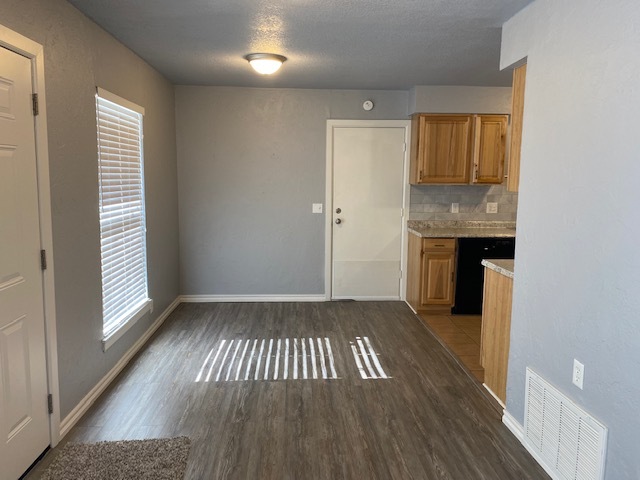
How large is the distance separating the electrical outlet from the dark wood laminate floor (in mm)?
573

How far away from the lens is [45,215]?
246cm

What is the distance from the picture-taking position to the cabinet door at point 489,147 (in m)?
5.24

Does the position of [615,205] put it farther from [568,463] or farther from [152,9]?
[152,9]

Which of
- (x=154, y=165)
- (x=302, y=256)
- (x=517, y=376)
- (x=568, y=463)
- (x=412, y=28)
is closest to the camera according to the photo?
(x=568, y=463)

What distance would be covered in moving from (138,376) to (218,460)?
1321 millimetres

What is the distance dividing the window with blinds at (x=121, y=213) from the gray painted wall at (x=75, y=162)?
0.45ft

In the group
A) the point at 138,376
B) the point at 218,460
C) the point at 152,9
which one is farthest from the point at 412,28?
the point at 138,376

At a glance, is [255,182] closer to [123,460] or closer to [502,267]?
[502,267]

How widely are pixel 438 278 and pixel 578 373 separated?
299 centimetres

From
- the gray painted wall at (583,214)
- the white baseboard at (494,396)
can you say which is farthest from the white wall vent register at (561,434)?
the white baseboard at (494,396)

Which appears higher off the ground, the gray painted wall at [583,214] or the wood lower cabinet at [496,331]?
the gray painted wall at [583,214]

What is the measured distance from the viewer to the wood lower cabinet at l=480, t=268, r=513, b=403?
3.05 metres

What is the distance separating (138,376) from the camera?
3494 mm

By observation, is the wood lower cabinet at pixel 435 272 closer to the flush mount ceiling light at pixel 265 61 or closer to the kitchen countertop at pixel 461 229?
the kitchen countertop at pixel 461 229
